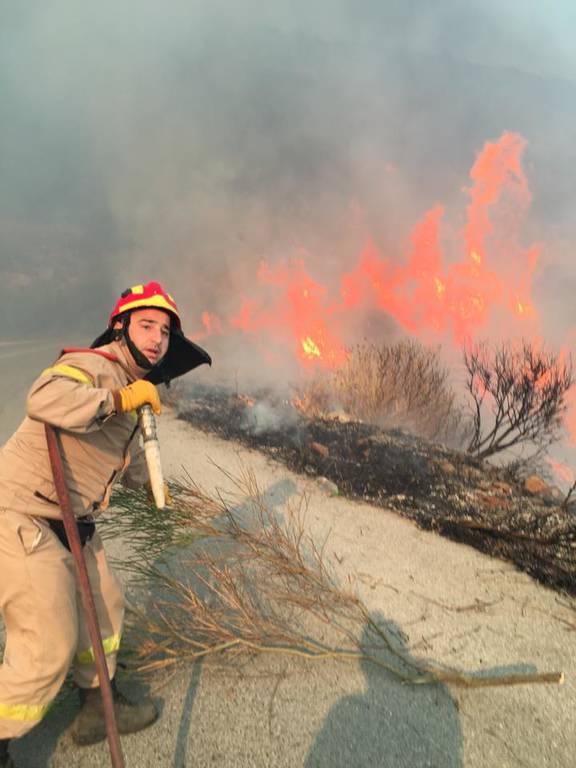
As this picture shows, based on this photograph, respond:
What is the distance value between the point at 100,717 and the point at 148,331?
6.11 feet

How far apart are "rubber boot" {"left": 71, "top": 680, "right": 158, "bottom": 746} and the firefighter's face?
5.42 feet

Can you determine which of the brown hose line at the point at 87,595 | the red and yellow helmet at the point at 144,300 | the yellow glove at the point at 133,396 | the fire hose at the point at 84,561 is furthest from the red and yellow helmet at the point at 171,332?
the brown hose line at the point at 87,595

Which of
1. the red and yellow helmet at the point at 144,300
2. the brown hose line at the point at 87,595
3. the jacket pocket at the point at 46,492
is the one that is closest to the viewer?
the brown hose line at the point at 87,595

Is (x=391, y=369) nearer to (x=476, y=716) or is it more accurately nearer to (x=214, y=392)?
(x=214, y=392)

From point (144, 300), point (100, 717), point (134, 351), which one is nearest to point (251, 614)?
point (100, 717)

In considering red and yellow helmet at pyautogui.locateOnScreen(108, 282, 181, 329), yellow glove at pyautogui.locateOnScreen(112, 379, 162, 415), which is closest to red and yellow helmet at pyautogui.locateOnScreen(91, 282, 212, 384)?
red and yellow helmet at pyautogui.locateOnScreen(108, 282, 181, 329)

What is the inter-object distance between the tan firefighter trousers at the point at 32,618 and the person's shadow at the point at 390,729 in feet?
3.97

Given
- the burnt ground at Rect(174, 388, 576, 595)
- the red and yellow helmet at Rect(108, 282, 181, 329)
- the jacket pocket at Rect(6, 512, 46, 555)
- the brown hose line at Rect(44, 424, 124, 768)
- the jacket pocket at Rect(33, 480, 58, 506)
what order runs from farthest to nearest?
the burnt ground at Rect(174, 388, 576, 595) < the red and yellow helmet at Rect(108, 282, 181, 329) < the jacket pocket at Rect(33, 480, 58, 506) < the jacket pocket at Rect(6, 512, 46, 555) < the brown hose line at Rect(44, 424, 124, 768)

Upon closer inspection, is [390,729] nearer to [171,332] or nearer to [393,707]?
[393,707]

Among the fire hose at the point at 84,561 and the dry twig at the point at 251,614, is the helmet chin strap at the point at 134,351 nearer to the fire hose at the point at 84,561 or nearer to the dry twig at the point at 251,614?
the fire hose at the point at 84,561

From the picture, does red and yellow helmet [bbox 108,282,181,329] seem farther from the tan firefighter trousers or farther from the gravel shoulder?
the gravel shoulder

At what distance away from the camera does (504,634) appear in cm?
294

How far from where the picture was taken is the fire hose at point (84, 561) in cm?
176

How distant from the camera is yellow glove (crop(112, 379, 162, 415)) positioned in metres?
1.96
